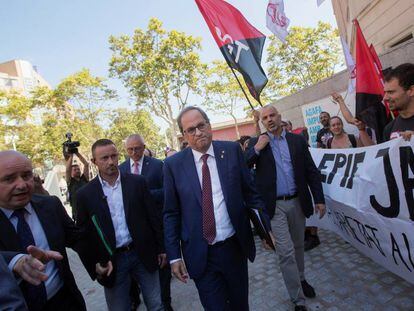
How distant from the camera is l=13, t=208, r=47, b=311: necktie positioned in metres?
2.04

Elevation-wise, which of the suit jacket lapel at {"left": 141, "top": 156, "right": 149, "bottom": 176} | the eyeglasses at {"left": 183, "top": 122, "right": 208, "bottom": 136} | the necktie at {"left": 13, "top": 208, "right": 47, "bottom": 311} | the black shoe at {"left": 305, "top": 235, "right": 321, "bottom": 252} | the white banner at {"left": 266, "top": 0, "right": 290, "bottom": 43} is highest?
the white banner at {"left": 266, "top": 0, "right": 290, "bottom": 43}

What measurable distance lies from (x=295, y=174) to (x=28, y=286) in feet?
9.04

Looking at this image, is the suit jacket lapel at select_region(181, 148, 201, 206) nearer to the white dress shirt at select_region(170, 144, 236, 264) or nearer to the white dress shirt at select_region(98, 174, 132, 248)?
the white dress shirt at select_region(170, 144, 236, 264)

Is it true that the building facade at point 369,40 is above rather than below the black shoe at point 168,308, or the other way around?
above

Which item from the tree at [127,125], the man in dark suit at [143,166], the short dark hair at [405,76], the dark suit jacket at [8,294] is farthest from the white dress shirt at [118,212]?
the tree at [127,125]

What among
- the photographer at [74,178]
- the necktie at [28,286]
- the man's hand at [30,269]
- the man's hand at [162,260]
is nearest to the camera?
the man's hand at [30,269]

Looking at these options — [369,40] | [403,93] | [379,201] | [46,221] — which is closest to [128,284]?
[46,221]

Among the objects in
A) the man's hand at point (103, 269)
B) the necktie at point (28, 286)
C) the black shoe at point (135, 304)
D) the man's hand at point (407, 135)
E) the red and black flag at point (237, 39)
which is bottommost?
the black shoe at point (135, 304)

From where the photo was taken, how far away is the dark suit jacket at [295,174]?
11.9 ft

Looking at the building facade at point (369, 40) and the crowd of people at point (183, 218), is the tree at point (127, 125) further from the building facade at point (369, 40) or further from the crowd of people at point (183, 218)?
the crowd of people at point (183, 218)

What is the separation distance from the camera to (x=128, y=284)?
310cm

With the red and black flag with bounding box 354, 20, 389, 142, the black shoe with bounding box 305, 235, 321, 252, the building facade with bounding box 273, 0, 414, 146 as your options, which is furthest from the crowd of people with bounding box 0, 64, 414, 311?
the building facade with bounding box 273, 0, 414, 146

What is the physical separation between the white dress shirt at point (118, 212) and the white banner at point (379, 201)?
2.33 meters

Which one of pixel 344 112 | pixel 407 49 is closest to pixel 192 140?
pixel 344 112
